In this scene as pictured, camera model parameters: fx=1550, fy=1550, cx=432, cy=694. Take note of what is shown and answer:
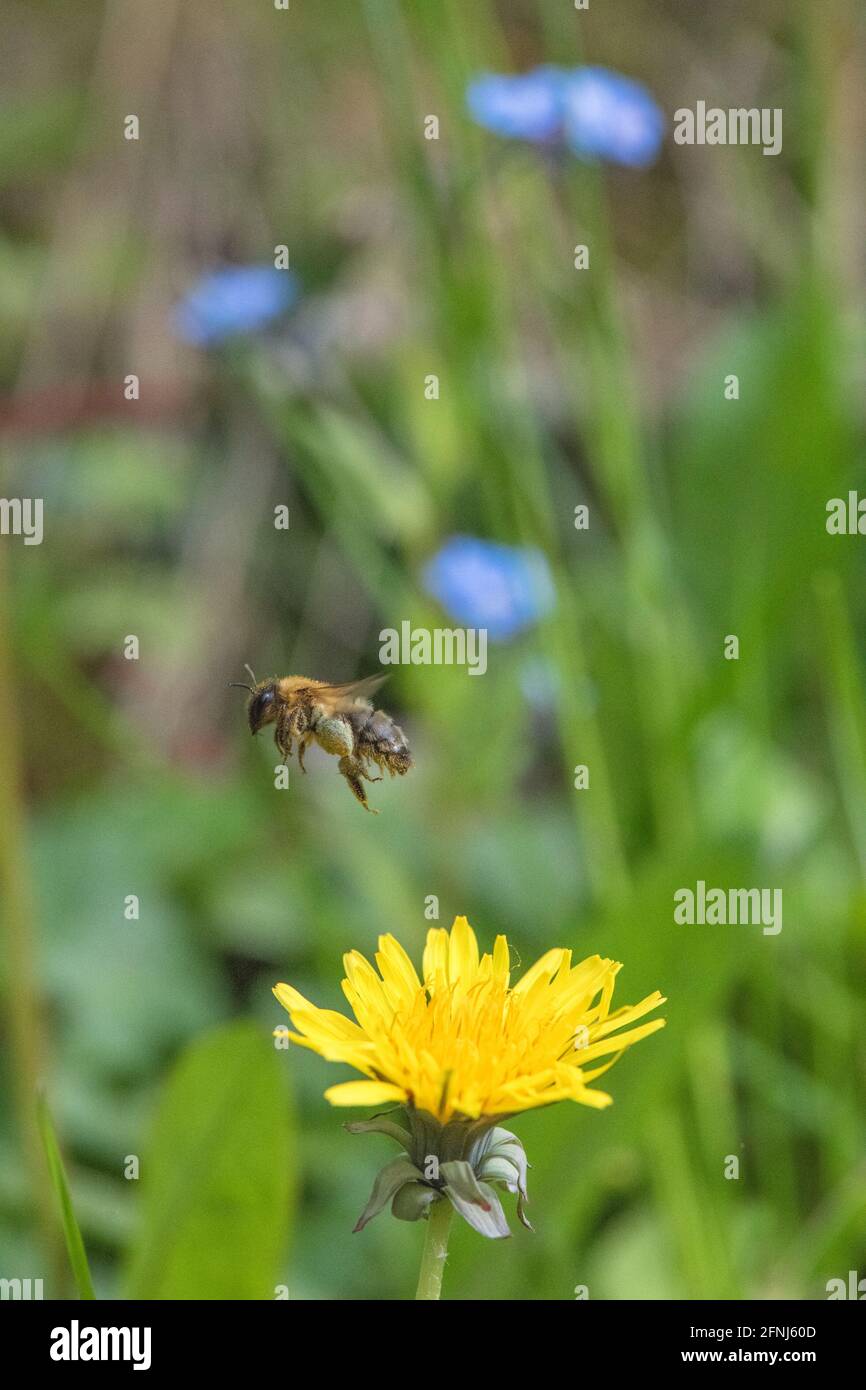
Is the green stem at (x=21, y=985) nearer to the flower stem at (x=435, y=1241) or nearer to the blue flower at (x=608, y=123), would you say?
the flower stem at (x=435, y=1241)

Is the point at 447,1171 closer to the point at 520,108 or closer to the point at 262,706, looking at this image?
the point at 262,706

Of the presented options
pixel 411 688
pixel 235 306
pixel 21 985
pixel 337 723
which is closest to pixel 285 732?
pixel 337 723

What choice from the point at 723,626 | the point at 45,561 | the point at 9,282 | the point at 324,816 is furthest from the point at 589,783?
the point at 9,282

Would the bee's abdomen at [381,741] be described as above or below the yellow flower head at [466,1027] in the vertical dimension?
above

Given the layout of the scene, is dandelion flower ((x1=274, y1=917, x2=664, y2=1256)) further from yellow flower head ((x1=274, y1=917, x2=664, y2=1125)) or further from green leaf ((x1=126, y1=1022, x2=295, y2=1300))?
green leaf ((x1=126, y1=1022, x2=295, y2=1300))

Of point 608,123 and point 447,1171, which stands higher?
point 608,123

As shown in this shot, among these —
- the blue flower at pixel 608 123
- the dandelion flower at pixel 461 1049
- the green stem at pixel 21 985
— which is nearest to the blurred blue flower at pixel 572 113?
the blue flower at pixel 608 123
